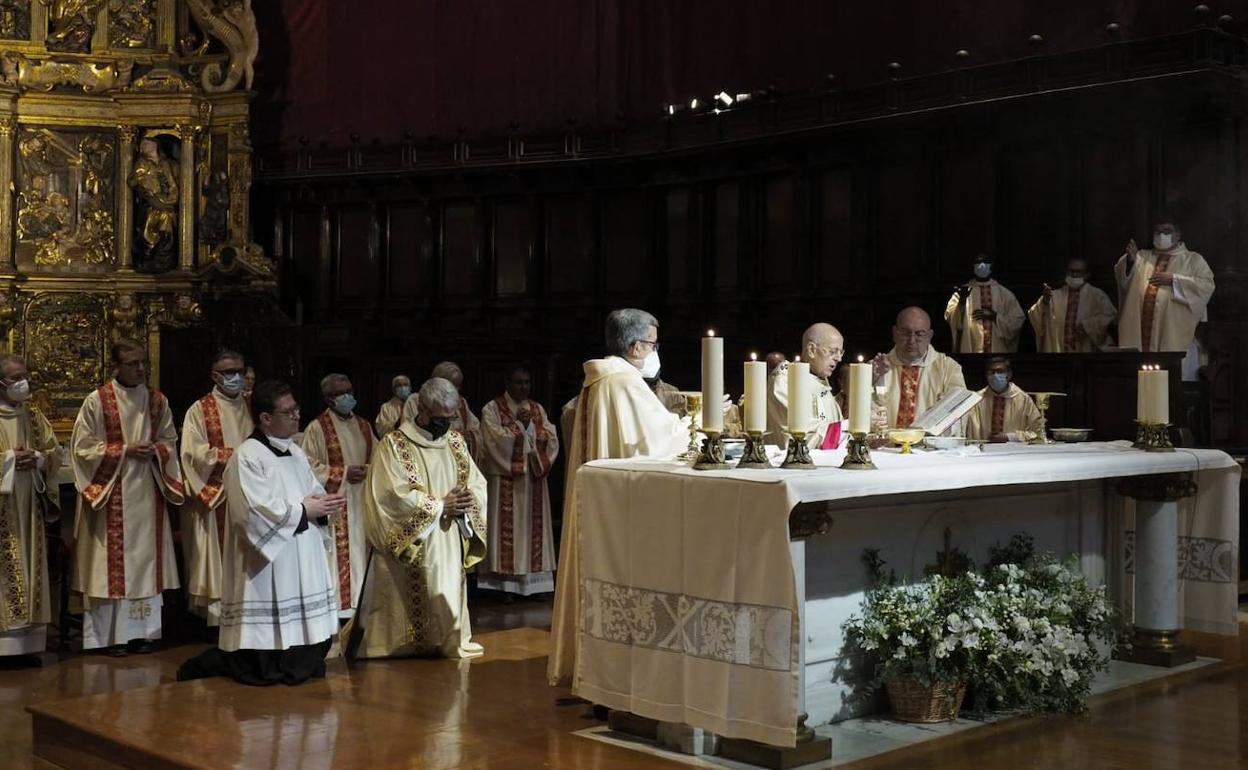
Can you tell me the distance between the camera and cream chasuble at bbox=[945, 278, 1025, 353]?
1183 centimetres

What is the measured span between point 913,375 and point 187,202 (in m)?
8.97

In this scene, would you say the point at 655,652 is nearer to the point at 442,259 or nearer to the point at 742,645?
the point at 742,645

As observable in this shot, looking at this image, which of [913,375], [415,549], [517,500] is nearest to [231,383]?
[415,549]

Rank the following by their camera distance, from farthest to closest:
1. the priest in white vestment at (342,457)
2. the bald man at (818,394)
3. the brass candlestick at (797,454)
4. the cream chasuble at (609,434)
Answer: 1. the priest in white vestment at (342,457)
2. the bald man at (818,394)
3. the cream chasuble at (609,434)
4. the brass candlestick at (797,454)

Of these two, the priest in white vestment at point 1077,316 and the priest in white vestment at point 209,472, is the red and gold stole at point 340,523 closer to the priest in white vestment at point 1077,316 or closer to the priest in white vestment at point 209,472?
the priest in white vestment at point 209,472

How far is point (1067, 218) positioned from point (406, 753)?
8592 mm

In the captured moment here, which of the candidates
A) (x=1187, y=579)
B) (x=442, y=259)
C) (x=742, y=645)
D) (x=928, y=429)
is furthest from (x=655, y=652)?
(x=442, y=259)

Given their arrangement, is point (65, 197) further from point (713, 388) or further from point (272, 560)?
point (713, 388)

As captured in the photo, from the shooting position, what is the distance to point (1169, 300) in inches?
429

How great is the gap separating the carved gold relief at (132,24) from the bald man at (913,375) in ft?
31.4

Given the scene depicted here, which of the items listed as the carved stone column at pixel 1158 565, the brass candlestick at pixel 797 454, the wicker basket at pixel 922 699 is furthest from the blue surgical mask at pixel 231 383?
the carved stone column at pixel 1158 565

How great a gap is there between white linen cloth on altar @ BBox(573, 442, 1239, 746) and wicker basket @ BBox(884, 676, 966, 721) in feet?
2.82

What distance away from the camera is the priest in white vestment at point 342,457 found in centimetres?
881

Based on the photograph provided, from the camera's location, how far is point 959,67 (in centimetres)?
1323
